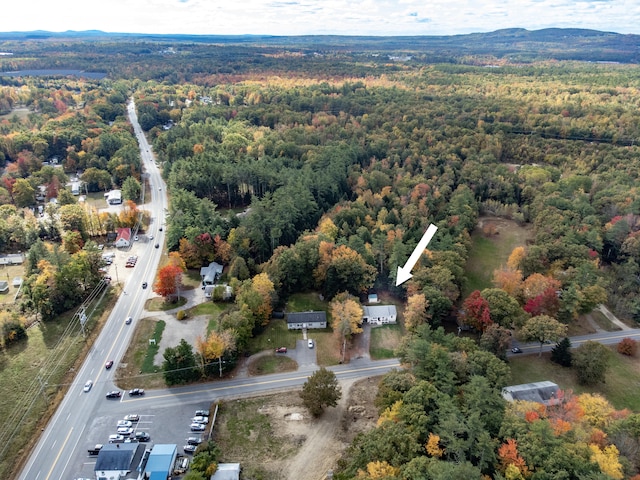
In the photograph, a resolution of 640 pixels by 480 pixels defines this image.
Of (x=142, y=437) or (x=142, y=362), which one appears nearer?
(x=142, y=437)

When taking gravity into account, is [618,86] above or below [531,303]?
above

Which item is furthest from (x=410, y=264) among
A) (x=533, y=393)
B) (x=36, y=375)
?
(x=36, y=375)

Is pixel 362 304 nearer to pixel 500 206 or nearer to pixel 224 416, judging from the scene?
pixel 224 416

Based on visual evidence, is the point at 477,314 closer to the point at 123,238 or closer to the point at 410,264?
the point at 410,264

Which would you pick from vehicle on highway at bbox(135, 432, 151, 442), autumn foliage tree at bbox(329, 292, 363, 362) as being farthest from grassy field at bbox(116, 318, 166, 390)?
autumn foliage tree at bbox(329, 292, 363, 362)

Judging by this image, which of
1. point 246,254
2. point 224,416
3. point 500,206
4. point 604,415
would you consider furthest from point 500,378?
point 500,206

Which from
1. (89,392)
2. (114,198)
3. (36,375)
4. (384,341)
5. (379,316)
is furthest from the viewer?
(114,198)

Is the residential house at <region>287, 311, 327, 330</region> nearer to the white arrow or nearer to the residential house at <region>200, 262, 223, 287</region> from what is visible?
the white arrow
